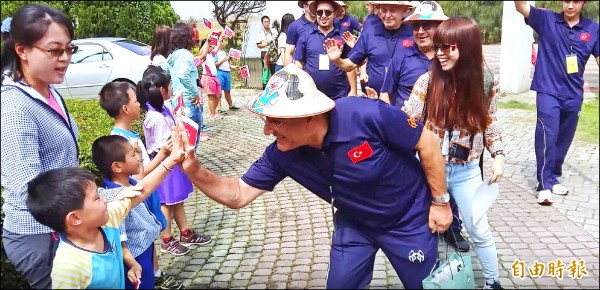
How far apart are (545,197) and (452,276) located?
116 cm

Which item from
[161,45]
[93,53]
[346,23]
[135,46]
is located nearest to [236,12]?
[135,46]

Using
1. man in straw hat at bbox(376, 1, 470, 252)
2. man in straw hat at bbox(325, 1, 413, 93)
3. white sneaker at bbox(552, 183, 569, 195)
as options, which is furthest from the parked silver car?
white sneaker at bbox(552, 183, 569, 195)

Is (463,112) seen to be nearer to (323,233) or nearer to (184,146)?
(184,146)

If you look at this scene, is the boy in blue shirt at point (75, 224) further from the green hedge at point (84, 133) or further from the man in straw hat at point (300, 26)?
the man in straw hat at point (300, 26)

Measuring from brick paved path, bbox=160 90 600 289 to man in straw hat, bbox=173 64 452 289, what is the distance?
480 millimetres

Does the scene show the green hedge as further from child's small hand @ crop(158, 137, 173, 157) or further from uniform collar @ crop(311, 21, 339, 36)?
uniform collar @ crop(311, 21, 339, 36)

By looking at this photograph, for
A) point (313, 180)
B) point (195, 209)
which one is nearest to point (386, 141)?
point (313, 180)

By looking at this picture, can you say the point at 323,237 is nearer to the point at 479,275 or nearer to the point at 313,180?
the point at 479,275

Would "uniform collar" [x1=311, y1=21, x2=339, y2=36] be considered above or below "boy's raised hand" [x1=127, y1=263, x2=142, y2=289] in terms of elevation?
above

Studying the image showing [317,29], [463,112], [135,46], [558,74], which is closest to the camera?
[558,74]

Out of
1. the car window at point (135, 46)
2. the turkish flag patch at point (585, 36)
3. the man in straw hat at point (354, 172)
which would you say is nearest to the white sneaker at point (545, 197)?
the man in straw hat at point (354, 172)

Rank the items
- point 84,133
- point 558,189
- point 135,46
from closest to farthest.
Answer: point 558,189 → point 84,133 → point 135,46

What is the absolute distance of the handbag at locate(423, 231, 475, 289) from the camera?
1841 millimetres

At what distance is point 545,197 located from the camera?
277 centimetres
